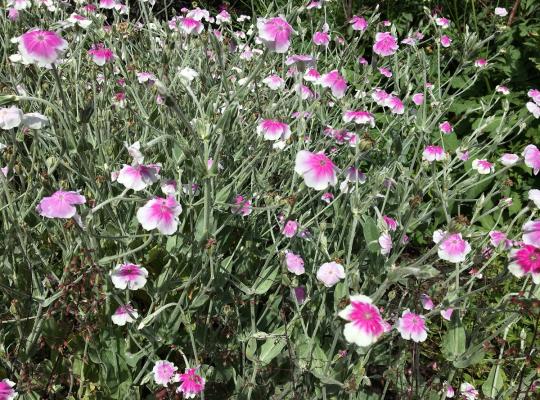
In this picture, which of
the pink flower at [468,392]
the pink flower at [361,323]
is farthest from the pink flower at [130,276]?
the pink flower at [468,392]

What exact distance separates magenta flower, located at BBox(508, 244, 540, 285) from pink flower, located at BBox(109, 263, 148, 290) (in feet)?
2.79

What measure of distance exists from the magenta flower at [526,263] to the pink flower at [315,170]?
424 millimetres

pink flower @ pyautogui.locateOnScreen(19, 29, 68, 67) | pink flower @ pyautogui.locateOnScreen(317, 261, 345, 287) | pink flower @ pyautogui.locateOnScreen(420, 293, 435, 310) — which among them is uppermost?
pink flower @ pyautogui.locateOnScreen(19, 29, 68, 67)

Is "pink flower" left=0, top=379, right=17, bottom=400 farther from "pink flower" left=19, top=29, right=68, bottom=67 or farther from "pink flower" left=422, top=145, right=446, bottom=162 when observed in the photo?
"pink flower" left=422, top=145, right=446, bottom=162

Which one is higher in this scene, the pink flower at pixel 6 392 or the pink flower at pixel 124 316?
the pink flower at pixel 6 392

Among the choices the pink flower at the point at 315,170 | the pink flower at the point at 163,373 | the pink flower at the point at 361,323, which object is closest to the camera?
the pink flower at the point at 361,323

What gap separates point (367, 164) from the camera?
2.83m

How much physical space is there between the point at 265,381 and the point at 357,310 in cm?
60

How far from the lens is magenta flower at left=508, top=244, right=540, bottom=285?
3.81 ft

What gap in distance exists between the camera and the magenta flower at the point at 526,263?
3.81 ft

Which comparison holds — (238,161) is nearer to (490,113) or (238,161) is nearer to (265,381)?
(265,381)

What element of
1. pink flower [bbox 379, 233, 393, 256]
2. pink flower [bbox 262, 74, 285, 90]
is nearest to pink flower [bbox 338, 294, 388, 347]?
pink flower [bbox 379, 233, 393, 256]

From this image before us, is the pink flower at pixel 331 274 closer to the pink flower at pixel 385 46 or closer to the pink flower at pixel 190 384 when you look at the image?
the pink flower at pixel 190 384

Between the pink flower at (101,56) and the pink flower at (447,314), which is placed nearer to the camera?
the pink flower at (447,314)
